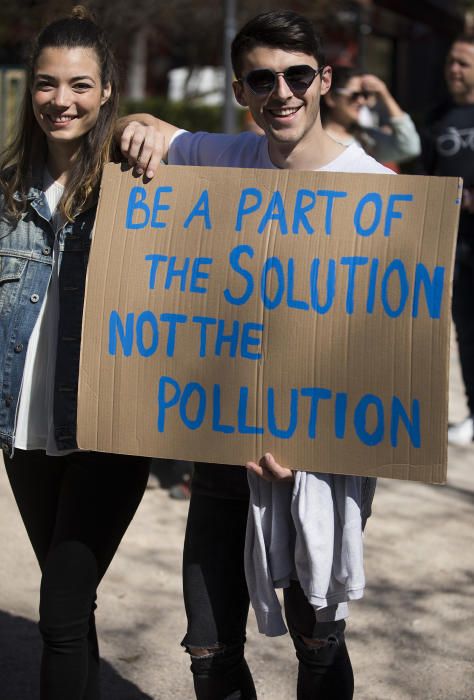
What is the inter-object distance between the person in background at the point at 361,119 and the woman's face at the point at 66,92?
3.20 meters

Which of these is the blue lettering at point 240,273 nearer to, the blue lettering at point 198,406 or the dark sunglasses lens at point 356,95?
the blue lettering at point 198,406

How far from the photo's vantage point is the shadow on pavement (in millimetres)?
3332

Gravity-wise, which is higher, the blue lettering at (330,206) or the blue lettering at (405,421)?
the blue lettering at (330,206)

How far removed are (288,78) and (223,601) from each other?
47.3 inches

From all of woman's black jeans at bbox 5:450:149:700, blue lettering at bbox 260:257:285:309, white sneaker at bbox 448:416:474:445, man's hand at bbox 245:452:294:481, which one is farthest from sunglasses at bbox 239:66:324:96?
white sneaker at bbox 448:416:474:445

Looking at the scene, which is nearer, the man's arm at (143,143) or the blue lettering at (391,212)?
the blue lettering at (391,212)

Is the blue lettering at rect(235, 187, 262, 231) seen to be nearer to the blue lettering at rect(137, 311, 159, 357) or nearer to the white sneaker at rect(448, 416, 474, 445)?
the blue lettering at rect(137, 311, 159, 357)

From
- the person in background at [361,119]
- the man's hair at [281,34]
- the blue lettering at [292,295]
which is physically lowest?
the blue lettering at [292,295]

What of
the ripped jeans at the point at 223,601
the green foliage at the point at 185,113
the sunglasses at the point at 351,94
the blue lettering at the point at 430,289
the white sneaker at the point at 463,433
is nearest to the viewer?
the blue lettering at the point at 430,289

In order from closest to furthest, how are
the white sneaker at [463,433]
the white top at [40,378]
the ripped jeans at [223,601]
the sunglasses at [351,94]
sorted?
the ripped jeans at [223,601] < the white top at [40,378] < the sunglasses at [351,94] < the white sneaker at [463,433]

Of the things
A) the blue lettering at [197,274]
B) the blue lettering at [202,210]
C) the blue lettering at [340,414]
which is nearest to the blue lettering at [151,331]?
the blue lettering at [197,274]

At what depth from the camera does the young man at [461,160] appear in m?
5.98

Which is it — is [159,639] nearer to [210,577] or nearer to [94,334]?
[210,577]

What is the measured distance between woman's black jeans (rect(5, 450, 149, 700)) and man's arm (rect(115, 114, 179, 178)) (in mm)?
690
